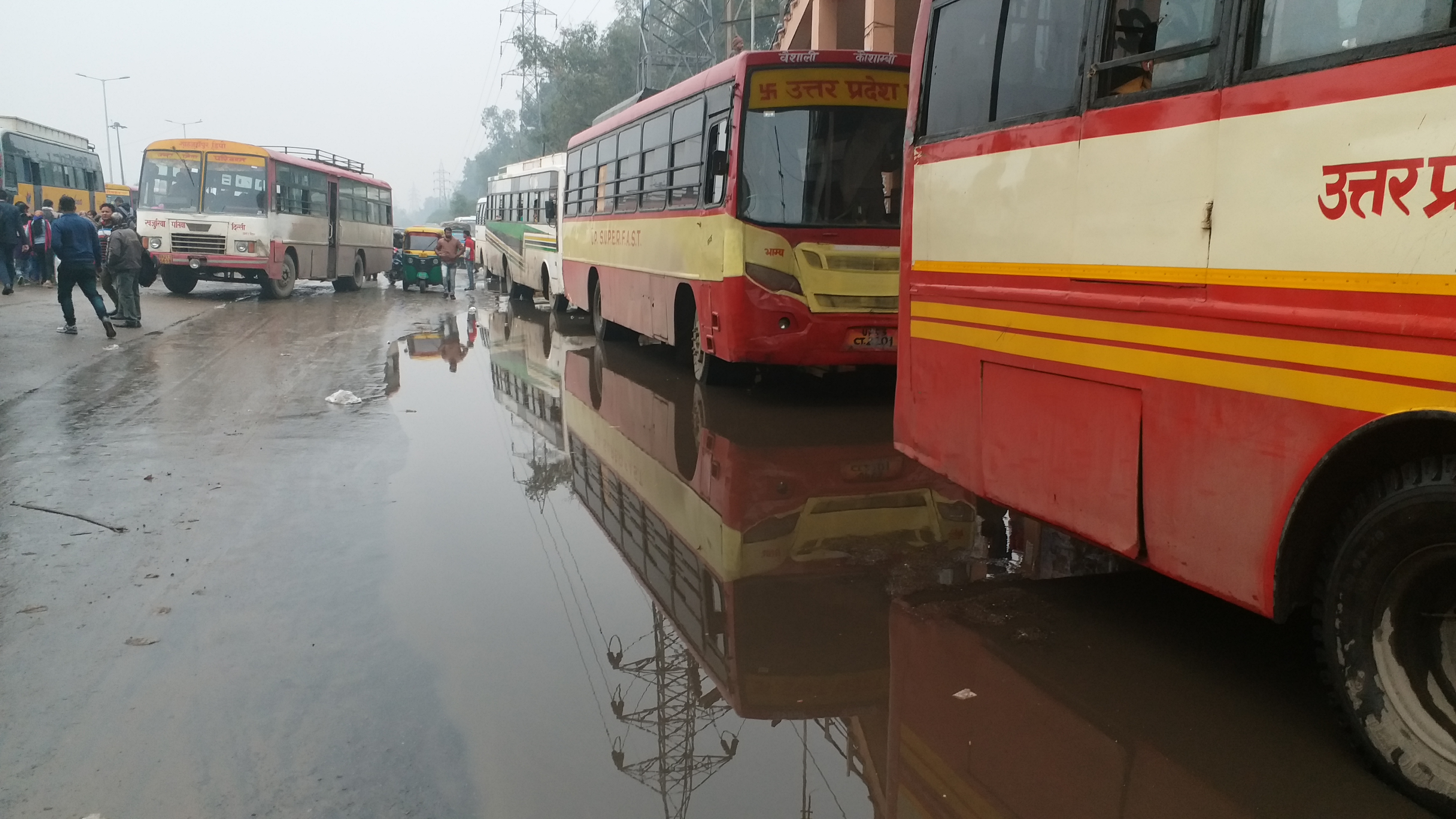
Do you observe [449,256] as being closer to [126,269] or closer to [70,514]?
[126,269]

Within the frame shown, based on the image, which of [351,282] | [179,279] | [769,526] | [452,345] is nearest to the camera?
[769,526]

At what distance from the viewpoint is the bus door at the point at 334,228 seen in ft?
89.2

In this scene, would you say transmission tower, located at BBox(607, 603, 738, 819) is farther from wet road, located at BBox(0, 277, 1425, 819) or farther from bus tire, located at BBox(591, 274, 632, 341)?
bus tire, located at BBox(591, 274, 632, 341)

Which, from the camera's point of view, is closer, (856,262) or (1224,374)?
(1224,374)

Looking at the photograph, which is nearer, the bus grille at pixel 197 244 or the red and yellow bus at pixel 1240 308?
the red and yellow bus at pixel 1240 308

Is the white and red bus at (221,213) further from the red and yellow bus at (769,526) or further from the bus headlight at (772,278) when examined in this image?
the bus headlight at (772,278)

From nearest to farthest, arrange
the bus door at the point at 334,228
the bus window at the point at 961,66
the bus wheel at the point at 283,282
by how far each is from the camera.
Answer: the bus window at the point at 961,66, the bus wheel at the point at 283,282, the bus door at the point at 334,228

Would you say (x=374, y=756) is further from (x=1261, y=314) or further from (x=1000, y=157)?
(x=1000, y=157)

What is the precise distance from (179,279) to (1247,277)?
82.8 feet

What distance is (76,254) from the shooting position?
14656 millimetres

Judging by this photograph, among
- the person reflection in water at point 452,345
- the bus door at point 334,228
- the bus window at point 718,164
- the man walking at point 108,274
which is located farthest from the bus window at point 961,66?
the bus door at point 334,228

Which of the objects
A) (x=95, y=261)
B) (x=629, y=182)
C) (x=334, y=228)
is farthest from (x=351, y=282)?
(x=629, y=182)

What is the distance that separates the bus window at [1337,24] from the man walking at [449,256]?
25.3 m

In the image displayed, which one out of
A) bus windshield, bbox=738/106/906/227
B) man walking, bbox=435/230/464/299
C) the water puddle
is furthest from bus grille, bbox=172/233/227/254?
the water puddle
